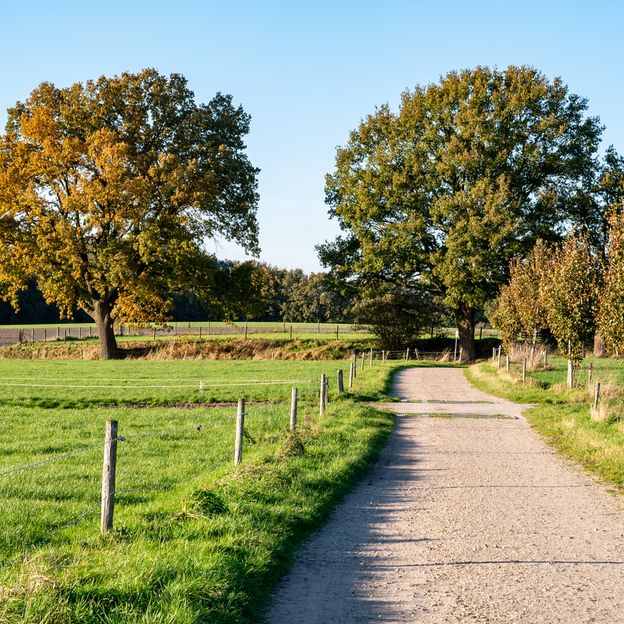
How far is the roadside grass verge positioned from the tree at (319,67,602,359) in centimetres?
1390

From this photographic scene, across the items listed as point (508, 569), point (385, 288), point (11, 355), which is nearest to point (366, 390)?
point (508, 569)

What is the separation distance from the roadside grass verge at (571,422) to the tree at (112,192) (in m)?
21.4

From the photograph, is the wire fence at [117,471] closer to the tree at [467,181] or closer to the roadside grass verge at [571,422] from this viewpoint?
the roadside grass verge at [571,422]

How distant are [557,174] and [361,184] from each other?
42.2ft

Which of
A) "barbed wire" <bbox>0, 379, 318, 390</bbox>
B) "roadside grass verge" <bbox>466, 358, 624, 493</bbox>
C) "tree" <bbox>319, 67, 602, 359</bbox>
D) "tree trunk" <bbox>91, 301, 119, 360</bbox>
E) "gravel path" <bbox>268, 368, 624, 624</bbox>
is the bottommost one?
"barbed wire" <bbox>0, 379, 318, 390</bbox>

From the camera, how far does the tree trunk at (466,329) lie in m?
51.4

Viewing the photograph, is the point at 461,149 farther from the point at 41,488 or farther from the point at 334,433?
the point at 41,488

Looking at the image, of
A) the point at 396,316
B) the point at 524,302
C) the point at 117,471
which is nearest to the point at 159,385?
the point at 524,302

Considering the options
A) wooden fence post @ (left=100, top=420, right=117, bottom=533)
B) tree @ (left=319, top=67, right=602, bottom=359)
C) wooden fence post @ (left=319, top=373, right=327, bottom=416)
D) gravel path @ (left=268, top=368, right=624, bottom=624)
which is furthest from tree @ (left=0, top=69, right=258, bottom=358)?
wooden fence post @ (left=100, top=420, right=117, bottom=533)

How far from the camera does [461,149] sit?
47406 millimetres

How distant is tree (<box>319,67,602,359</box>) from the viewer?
152 feet

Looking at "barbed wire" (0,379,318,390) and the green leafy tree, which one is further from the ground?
the green leafy tree

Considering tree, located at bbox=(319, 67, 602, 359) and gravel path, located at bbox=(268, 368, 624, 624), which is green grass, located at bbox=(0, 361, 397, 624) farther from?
tree, located at bbox=(319, 67, 602, 359)

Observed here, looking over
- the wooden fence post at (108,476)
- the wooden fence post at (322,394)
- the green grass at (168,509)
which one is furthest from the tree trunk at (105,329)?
the wooden fence post at (108,476)
